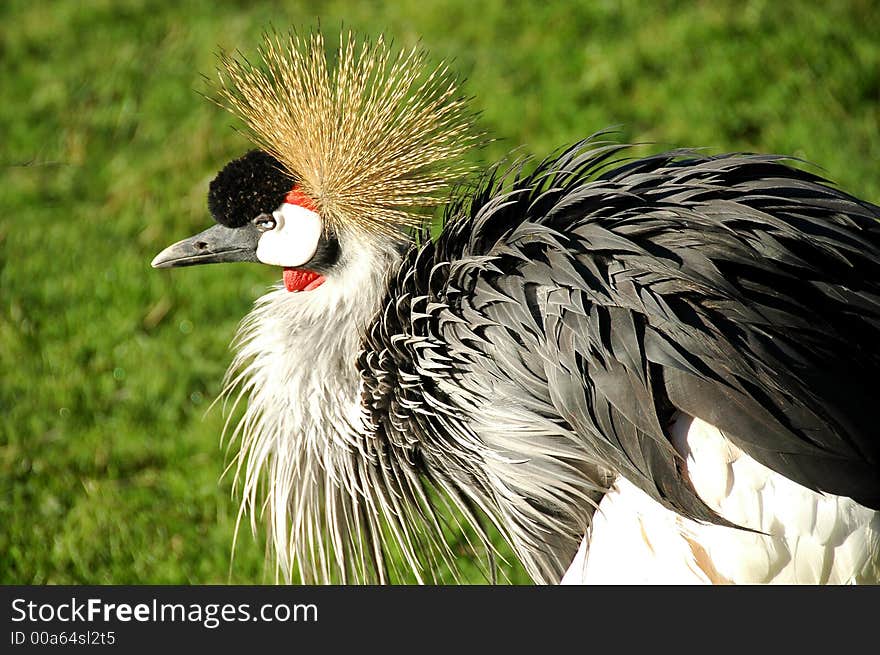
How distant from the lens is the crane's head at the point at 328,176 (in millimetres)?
1899

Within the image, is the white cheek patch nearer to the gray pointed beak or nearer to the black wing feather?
the gray pointed beak

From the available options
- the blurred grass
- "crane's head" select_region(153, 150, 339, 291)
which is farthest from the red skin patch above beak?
the blurred grass

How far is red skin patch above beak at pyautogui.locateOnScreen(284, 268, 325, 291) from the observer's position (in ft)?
6.41

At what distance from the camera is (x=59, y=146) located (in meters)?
3.74

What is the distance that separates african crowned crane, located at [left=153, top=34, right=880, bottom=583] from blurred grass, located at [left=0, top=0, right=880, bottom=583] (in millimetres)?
550

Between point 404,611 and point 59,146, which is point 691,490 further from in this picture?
point 59,146

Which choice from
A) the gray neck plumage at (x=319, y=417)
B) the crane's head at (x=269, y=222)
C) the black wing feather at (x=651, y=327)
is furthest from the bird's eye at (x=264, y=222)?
the black wing feather at (x=651, y=327)

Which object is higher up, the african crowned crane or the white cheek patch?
the white cheek patch

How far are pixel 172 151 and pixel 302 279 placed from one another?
6.08 feet

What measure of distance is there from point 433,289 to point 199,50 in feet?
8.54

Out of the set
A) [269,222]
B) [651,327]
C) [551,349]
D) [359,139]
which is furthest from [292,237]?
[651,327]

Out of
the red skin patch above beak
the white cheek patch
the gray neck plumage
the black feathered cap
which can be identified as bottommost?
the gray neck plumage

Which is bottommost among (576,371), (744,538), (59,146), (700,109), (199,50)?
(744,538)

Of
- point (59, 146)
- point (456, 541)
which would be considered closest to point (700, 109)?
point (456, 541)
